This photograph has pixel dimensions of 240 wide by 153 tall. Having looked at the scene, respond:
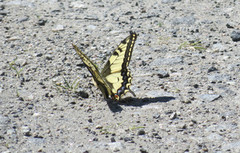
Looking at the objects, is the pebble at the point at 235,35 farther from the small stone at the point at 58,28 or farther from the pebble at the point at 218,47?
the small stone at the point at 58,28

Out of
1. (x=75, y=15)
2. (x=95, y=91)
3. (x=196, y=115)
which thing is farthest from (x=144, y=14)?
(x=196, y=115)

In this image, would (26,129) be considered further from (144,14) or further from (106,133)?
(144,14)

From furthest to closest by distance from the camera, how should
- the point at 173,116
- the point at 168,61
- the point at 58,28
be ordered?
the point at 58,28 → the point at 168,61 → the point at 173,116

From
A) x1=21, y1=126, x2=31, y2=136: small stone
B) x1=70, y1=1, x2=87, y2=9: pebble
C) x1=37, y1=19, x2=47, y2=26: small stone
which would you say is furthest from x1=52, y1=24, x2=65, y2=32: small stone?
x1=21, y1=126, x2=31, y2=136: small stone

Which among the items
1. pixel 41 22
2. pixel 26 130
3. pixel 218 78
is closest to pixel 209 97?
pixel 218 78

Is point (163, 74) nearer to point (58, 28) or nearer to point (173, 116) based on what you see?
point (173, 116)

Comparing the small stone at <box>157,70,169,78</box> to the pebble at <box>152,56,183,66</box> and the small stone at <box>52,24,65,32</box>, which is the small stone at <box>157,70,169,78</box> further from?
the small stone at <box>52,24,65,32</box>
